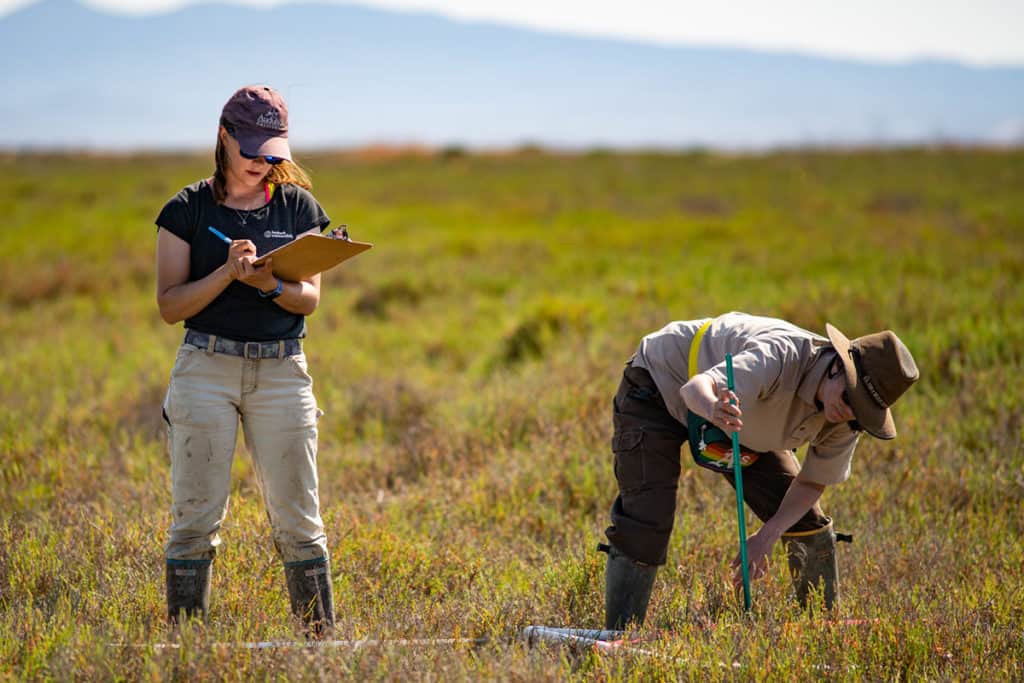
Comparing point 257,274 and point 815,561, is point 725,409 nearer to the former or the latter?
point 815,561

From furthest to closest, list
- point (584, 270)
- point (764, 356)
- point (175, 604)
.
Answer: point (584, 270), point (175, 604), point (764, 356)

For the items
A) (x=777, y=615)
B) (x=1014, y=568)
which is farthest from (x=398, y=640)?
(x=1014, y=568)

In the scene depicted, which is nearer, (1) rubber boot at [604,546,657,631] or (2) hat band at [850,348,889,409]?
(2) hat band at [850,348,889,409]

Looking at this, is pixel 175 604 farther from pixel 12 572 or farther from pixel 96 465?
pixel 96 465

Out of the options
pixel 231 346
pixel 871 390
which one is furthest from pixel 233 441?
pixel 871 390

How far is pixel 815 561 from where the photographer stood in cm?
397

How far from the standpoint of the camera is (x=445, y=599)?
163 inches

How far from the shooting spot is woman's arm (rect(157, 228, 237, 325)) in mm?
3283

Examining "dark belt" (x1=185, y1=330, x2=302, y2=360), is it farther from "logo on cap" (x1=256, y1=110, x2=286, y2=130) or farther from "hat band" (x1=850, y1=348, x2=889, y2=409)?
"hat band" (x1=850, y1=348, x2=889, y2=409)

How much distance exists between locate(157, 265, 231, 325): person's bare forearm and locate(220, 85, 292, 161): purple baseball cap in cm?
44

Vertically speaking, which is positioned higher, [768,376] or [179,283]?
[179,283]

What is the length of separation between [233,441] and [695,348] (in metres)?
1.71

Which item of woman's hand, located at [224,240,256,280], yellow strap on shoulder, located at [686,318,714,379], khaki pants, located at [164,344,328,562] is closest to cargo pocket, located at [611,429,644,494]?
yellow strap on shoulder, located at [686,318,714,379]

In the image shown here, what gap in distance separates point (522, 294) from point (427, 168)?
26.6 meters
